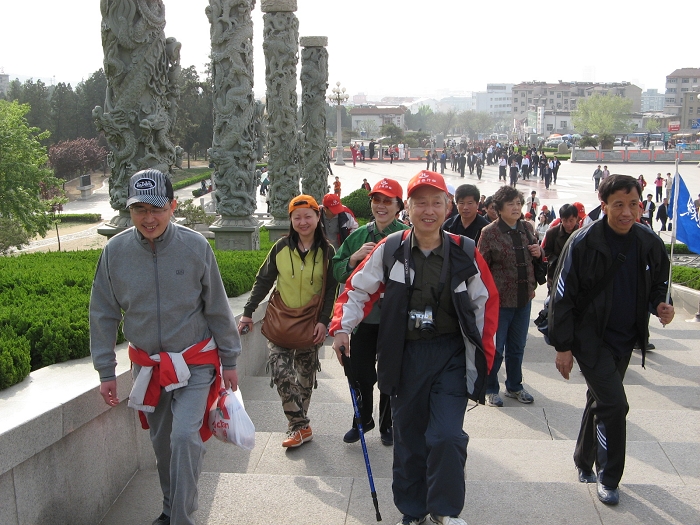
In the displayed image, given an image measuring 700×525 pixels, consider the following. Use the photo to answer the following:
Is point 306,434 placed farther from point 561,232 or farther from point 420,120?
point 420,120

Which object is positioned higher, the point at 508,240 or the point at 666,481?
the point at 508,240

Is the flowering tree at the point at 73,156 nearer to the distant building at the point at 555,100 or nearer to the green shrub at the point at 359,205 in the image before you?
the green shrub at the point at 359,205

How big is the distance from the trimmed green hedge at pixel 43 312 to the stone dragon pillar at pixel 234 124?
205 inches

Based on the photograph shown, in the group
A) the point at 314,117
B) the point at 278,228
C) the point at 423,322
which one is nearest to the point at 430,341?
the point at 423,322

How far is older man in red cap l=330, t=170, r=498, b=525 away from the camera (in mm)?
3477

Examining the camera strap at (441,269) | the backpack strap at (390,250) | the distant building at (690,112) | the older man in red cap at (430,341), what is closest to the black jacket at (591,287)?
the older man in red cap at (430,341)

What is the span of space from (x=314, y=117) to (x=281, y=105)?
3077 mm

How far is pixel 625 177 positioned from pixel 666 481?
1772mm

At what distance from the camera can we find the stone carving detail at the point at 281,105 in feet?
46.1

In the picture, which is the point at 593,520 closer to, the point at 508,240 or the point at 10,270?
the point at 508,240

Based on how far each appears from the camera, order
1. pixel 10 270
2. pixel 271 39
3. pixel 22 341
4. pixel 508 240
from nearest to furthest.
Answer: pixel 22 341, pixel 508 240, pixel 10 270, pixel 271 39

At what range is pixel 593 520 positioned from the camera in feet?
12.0

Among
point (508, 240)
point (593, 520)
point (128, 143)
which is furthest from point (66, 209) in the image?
point (593, 520)

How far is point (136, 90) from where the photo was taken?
24.3ft
